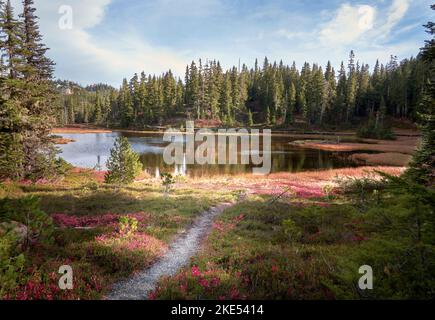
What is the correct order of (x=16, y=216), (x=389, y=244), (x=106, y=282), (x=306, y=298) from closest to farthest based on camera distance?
(x=389, y=244)
(x=306, y=298)
(x=106, y=282)
(x=16, y=216)

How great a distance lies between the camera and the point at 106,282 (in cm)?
817

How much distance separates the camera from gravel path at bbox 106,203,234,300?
781 cm

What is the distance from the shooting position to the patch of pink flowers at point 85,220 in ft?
45.0

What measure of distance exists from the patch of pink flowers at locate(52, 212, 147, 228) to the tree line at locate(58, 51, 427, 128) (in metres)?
86.1

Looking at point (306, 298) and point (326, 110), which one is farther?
point (326, 110)

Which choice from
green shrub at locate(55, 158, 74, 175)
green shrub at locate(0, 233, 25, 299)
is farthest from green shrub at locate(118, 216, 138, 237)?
green shrub at locate(55, 158, 74, 175)

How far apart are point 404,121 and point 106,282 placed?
344 ft

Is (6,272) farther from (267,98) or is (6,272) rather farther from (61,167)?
(267,98)

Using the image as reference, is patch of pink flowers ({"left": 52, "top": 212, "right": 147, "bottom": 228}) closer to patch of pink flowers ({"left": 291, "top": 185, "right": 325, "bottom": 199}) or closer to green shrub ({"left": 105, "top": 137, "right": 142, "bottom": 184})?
green shrub ({"left": 105, "top": 137, "right": 142, "bottom": 184})

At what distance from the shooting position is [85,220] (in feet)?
47.5

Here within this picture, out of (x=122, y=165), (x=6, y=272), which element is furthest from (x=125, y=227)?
(x=122, y=165)

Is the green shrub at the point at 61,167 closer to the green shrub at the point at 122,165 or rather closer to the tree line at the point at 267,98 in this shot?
the green shrub at the point at 122,165
